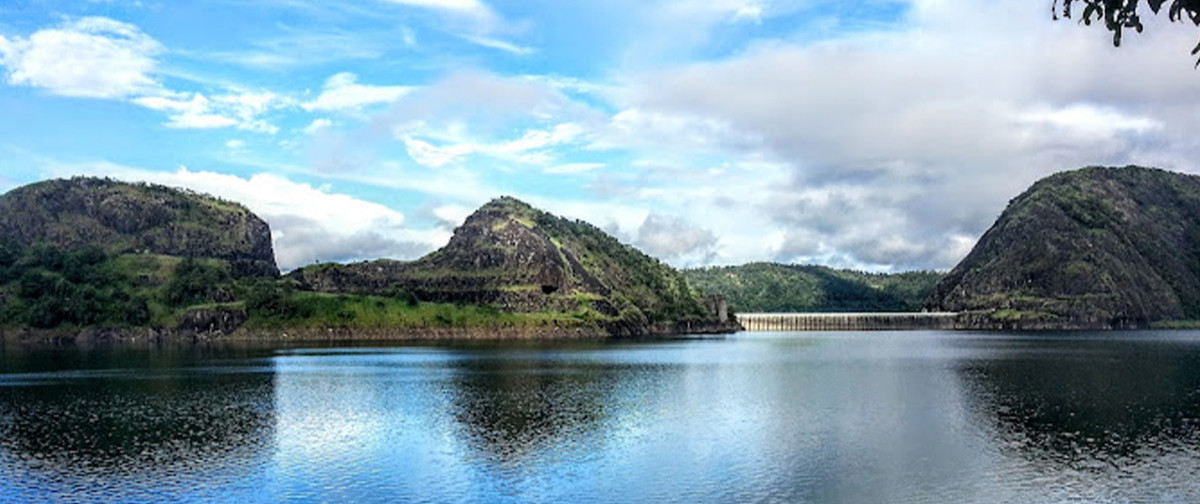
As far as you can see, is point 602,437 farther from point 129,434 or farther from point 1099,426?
point 1099,426

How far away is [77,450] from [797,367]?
11805 cm

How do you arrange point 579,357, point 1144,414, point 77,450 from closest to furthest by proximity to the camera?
point 77,450, point 1144,414, point 579,357

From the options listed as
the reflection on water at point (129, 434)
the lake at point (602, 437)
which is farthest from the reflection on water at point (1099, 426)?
the reflection on water at point (129, 434)

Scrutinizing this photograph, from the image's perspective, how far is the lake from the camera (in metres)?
60.2

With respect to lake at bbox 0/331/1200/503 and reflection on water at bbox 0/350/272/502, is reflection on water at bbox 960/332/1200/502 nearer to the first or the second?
lake at bbox 0/331/1200/503

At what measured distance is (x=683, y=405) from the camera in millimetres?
104812

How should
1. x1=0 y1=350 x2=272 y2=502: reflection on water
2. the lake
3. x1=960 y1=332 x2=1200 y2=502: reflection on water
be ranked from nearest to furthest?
the lake, x1=960 y1=332 x2=1200 y2=502: reflection on water, x1=0 y1=350 x2=272 y2=502: reflection on water

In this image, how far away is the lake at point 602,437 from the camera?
60.2 metres

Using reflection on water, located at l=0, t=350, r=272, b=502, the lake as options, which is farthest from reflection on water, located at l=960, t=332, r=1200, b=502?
reflection on water, located at l=0, t=350, r=272, b=502

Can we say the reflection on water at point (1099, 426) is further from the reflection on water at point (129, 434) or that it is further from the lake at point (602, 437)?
the reflection on water at point (129, 434)

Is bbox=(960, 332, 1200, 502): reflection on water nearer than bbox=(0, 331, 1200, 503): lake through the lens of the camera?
No

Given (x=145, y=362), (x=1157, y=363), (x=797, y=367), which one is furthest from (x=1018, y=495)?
(x=145, y=362)

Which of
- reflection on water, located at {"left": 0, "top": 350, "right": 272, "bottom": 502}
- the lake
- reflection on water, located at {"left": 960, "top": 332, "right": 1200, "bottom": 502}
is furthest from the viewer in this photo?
reflection on water, located at {"left": 0, "top": 350, "right": 272, "bottom": 502}

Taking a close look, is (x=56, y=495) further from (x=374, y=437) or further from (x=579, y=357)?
(x=579, y=357)
